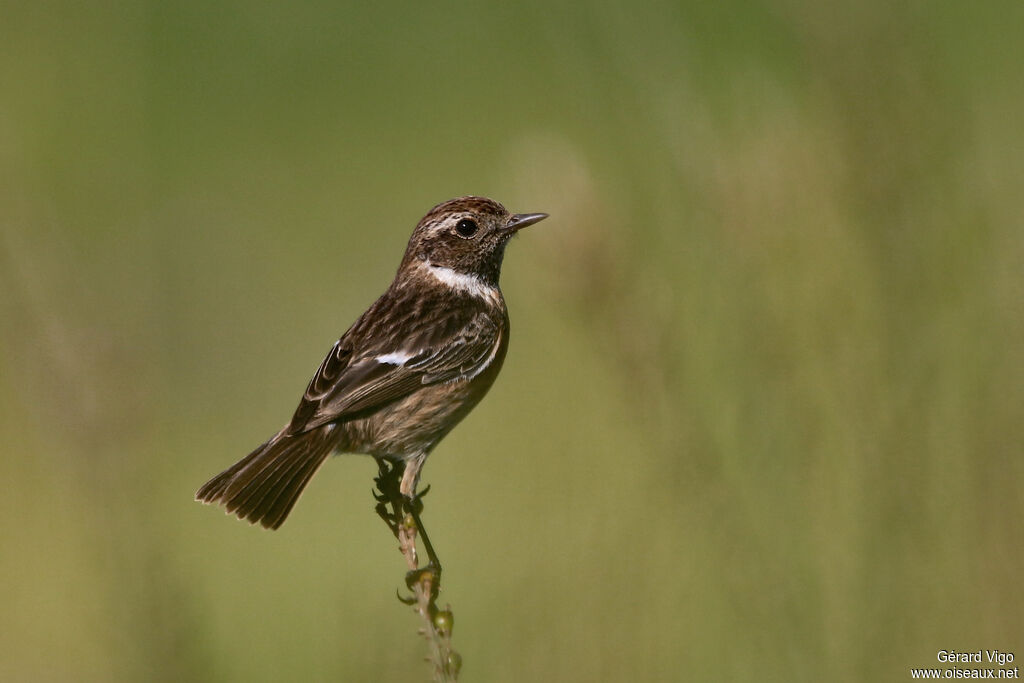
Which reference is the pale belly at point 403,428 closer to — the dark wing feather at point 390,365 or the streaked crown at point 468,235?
the dark wing feather at point 390,365

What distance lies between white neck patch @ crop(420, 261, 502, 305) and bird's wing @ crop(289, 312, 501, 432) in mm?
320

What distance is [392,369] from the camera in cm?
430

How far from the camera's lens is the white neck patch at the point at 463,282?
4.93m

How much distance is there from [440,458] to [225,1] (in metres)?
6.02

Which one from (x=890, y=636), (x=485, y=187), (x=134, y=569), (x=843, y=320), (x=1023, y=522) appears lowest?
(x=890, y=636)

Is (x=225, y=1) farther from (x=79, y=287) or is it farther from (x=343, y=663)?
(x=343, y=663)

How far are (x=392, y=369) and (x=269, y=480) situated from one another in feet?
1.81

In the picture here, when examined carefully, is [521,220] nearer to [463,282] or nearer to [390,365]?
[463,282]

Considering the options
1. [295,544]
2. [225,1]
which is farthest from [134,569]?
[225,1]

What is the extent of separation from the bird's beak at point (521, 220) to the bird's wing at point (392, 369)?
1.31ft

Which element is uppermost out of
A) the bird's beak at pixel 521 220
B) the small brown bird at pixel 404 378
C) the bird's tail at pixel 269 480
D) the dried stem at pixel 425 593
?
the bird's beak at pixel 521 220

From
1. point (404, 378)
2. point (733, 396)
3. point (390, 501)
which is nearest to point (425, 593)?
point (390, 501)

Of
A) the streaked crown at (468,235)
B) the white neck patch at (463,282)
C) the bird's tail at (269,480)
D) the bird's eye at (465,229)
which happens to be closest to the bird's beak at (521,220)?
the streaked crown at (468,235)

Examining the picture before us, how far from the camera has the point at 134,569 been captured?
2.91m
